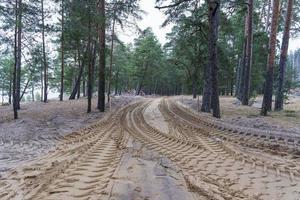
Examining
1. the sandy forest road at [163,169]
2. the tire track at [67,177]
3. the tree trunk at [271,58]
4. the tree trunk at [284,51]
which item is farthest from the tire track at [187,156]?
the tree trunk at [284,51]

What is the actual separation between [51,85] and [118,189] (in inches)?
2654

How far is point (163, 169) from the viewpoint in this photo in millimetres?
6520

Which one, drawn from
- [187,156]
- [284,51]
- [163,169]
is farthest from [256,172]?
[284,51]

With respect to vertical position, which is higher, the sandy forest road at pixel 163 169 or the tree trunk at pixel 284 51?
the tree trunk at pixel 284 51

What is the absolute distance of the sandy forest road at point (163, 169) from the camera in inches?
202

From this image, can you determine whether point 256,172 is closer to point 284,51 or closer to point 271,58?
point 271,58

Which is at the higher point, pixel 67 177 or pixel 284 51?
pixel 284 51

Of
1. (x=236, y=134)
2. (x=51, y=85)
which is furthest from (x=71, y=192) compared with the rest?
(x=51, y=85)

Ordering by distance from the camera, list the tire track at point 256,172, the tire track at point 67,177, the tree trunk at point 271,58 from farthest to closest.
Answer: the tree trunk at point 271,58 → the tire track at point 256,172 → the tire track at point 67,177

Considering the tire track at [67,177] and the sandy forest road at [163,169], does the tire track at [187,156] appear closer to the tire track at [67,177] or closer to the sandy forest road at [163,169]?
the sandy forest road at [163,169]

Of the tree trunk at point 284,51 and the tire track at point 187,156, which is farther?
the tree trunk at point 284,51

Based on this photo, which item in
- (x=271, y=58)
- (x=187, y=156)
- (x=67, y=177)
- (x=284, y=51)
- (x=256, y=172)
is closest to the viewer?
(x=67, y=177)

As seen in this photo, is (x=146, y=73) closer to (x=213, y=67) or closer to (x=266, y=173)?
(x=213, y=67)

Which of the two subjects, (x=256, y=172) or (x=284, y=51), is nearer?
(x=256, y=172)
